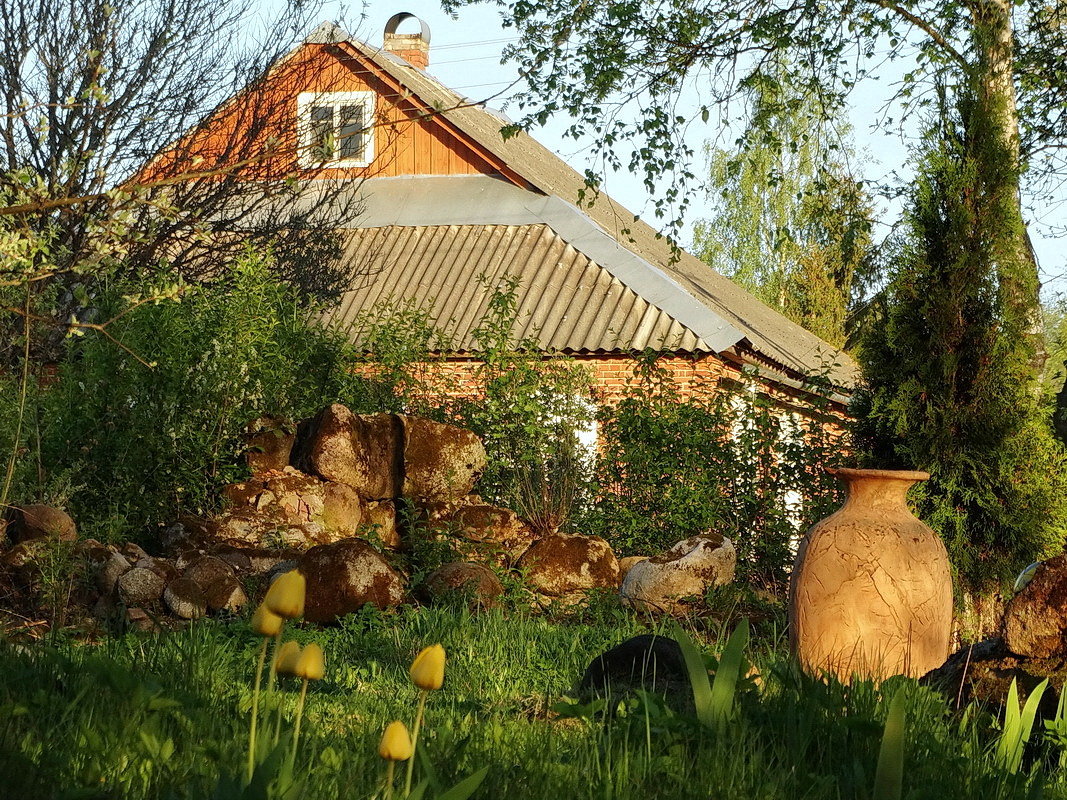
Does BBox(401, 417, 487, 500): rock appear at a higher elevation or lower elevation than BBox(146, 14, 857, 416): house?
lower

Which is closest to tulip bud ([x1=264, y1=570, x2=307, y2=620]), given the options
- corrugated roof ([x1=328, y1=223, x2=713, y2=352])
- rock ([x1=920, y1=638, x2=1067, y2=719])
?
rock ([x1=920, y1=638, x2=1067, y2=719])

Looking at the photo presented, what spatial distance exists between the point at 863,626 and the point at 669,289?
9.11 meters

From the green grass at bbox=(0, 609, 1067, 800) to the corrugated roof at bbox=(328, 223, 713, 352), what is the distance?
353 inches

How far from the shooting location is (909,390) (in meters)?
7.42

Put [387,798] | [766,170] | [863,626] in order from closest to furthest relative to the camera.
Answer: [387,798] → [863,626] → [766,170]

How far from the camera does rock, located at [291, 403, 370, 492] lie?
816 cm

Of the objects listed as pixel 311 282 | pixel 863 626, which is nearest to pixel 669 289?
pixel 311 282

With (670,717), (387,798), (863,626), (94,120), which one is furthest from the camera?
(94,120)

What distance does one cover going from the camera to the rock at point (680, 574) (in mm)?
7168

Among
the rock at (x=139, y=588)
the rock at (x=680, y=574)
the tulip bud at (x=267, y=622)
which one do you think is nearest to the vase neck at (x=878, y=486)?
the rock at (x=680, y=574)

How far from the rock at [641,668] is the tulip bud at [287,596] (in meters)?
2.18

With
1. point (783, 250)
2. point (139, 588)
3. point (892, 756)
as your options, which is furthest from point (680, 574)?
point (783, 250)

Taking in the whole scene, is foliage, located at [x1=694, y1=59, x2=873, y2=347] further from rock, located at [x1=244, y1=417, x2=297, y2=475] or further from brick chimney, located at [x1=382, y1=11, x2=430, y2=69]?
rock, located at [x1=244, y1=417, x2=297, y2=475]

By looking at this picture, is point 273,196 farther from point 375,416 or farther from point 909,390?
point 909,390
